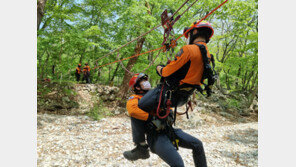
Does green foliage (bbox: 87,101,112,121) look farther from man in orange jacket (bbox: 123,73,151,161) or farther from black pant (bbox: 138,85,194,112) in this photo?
black pant (bbox: 138,85,194,112)

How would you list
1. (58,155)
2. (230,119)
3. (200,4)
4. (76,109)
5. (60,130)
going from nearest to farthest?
(58,155)
(60,130)
(76,109)
(200,4)
(230,119)

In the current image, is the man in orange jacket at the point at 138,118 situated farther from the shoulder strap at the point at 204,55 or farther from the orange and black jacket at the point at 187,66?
the shoulder strap at the point at 204,55

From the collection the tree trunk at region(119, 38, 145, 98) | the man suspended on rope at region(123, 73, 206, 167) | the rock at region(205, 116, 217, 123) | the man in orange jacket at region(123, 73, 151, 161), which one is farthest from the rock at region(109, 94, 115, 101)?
the man suspended on rope at region(123, 73, 206, 167)

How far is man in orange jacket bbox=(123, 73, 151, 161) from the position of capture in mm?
2414

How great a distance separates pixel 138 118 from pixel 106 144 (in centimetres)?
452

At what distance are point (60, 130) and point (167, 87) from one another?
274 inches

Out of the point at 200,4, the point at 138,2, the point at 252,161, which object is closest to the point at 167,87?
the point at 252,161

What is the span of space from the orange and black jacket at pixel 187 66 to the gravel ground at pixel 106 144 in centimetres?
393

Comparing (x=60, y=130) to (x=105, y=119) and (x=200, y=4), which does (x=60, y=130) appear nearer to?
(x=105, y=119)

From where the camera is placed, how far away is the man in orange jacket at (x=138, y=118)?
241 cm

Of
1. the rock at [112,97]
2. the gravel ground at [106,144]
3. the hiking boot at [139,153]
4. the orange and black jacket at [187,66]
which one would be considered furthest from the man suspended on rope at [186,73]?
the rock at [112,97]

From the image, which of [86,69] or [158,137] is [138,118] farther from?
[86,69]

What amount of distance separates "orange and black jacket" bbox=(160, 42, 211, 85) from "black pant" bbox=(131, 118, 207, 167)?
84 centimetres

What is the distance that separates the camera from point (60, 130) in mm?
7504
